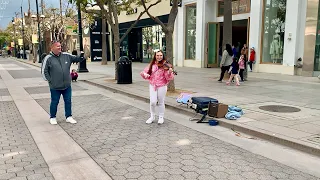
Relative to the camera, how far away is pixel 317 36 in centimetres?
1430

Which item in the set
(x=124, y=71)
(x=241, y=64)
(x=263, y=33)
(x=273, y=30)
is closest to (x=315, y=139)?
(x=241, y=64)

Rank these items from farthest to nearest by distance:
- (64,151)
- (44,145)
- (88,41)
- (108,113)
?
(88,41) → (108,113) → (44,145) → (64,151)

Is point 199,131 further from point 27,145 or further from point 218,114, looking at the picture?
point 27,145

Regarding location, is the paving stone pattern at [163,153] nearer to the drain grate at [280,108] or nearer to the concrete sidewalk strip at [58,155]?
the concrete sidewalk strip at [58,155]

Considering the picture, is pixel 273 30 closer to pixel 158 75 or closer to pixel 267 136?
pixel 158 75

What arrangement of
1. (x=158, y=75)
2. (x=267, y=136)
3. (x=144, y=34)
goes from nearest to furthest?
(x=267, y=136) < (x=158, y=75) < (x=144, y=34)

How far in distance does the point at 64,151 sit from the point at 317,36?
1365 centimetres

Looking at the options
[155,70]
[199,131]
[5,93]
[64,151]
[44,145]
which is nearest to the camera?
[64,151]

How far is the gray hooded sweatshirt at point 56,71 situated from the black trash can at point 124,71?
20.9 ft

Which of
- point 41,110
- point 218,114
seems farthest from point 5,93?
point 218,114

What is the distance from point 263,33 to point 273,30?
2.00 ft

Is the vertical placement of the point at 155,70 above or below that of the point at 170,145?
above

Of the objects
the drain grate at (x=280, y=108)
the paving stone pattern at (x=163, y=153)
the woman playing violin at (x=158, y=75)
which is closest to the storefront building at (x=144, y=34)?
the drain grate at (x=280, y=108)

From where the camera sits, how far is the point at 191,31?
23.2 m
